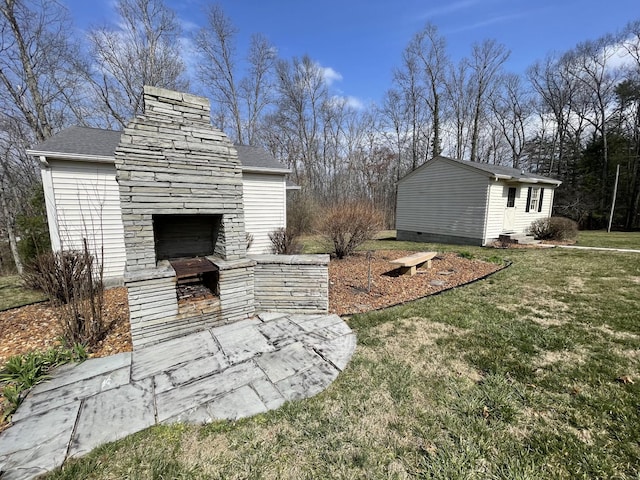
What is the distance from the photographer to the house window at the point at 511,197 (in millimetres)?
12062

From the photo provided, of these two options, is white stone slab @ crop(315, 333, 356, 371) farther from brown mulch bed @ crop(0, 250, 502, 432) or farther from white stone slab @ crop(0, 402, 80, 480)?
white stone slab @ crop(0, 402, 80, 480)

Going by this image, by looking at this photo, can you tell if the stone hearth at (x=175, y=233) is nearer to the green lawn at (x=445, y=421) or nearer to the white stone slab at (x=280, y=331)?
the white stone slab at (x=280, y=331)

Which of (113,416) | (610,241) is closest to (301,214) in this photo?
(113,416)

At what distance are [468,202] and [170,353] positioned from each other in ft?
40.9

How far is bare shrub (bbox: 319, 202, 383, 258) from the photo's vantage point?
26.0 feet

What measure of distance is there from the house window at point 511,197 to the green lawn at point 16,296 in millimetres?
16653

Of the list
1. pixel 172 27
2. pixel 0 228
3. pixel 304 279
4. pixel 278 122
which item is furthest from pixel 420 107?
pixel 0 228

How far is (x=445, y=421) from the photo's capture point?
212cm

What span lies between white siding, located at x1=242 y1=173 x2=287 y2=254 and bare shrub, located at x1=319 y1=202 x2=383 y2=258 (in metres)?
1.97

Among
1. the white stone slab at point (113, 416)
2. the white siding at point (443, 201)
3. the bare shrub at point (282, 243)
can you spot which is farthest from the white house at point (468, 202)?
the white stone slab at point (113, 416)

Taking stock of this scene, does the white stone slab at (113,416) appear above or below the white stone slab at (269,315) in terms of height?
below

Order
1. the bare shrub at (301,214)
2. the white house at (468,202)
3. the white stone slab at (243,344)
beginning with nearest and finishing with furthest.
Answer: the white stone slab at (243,344), the white house at (468,202), the bare shrub at (301,214)

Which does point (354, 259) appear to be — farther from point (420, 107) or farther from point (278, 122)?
point (420, 107)

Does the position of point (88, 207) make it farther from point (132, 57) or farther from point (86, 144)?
point (132, 57)
